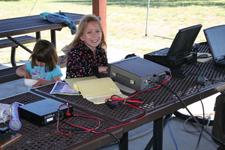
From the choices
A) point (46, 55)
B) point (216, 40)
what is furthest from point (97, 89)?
point (46, 55)

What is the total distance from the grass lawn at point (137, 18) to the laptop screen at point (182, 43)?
4202 millimetres

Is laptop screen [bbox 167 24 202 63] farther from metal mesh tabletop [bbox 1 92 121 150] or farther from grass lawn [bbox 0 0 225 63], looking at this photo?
grass lawn [bbox 0 0 225 63]

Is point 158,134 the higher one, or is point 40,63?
point 40,63

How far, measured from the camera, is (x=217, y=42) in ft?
9.81

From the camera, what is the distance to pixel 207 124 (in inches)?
149

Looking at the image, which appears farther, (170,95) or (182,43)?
(182,43)

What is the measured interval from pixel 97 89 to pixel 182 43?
0.76 m

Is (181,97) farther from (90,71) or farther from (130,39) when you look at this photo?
(130,39)

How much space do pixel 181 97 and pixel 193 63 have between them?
789 mm

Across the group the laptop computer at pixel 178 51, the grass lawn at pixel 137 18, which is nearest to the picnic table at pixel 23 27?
the grass lawn at pixel 137 18

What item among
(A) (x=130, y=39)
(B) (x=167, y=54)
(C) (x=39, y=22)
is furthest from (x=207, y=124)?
(A) (x=130, y=39)

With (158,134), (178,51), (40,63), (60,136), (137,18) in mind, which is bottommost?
(137,18)

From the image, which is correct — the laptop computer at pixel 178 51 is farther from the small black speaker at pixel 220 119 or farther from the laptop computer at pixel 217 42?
the small black speaker at pixel 220 119

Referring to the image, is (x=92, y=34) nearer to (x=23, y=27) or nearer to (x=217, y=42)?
(x=217, y=42)
